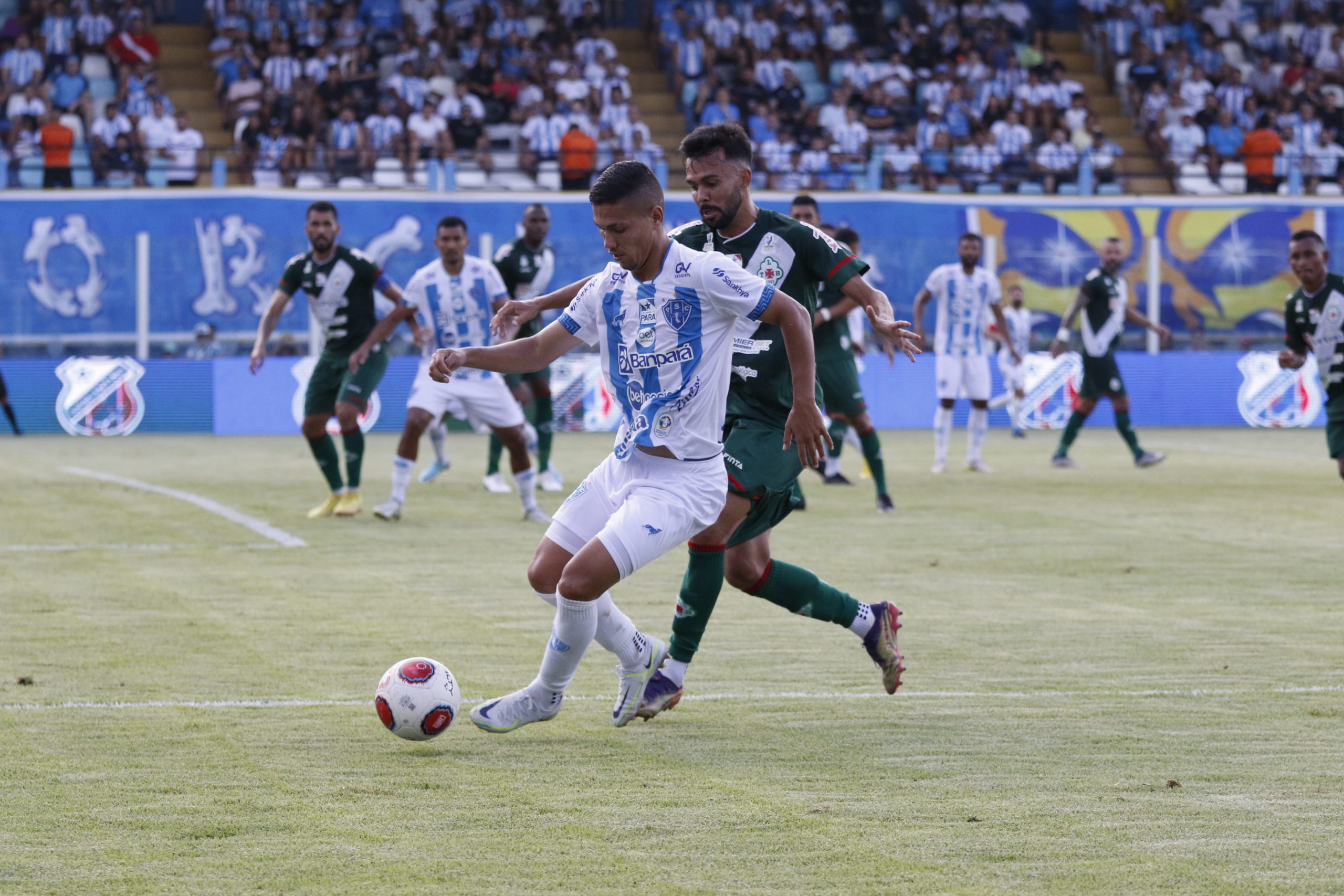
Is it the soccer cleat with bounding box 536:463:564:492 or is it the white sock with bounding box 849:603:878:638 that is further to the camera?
the soccer cleat with bounding box 536:463:564:492

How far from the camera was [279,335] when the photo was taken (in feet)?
82.9

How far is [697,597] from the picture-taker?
6.17 meters

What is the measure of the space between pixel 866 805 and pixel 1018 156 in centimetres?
2551

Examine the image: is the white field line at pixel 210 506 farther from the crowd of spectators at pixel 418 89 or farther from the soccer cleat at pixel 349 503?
the crowd of spectators at pixel 418 89

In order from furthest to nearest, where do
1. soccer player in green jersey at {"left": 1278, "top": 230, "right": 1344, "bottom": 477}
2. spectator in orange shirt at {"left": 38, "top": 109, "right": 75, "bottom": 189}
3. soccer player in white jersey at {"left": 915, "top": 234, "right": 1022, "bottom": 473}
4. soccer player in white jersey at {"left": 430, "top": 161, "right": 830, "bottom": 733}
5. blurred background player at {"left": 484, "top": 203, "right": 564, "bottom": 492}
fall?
1. spectator in orange shirt at {"left": 38, "top": 109, "right": 75, "bottom": 189}
2. soccer player in white jersey at {"left": 915, "top": 234, "right": 1022, "bottom": 473}
3. blurred background player at {"left": 484, "top": 203, "right": 564, "bottom": 492}
4. soccer player in green jersey at {"left": 1278, "top": 230, "right": 1344, "bottom": 477}
5. soccer player in white jersey at {"left": 430, "top": 161, "right": 830, "bottom": 733}

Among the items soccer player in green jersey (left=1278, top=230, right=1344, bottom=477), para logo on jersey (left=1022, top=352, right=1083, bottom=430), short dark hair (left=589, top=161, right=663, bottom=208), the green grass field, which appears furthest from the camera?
para logo on jersey (left=1022, top=352, right=1083, bottom=430)

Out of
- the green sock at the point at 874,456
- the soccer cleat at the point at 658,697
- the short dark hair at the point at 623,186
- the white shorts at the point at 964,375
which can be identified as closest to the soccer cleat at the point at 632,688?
the soccer cleat at the point at 658,697

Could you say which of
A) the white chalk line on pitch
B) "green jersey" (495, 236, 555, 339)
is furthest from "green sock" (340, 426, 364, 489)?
the white chalk line on pitch

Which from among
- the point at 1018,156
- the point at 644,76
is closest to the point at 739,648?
the point at 1018,156

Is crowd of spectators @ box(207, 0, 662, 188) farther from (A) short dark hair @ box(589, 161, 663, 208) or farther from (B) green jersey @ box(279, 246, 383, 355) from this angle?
(A) short dark hair @ box(589, 161, 663, 208)

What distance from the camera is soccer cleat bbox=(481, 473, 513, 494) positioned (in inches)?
613

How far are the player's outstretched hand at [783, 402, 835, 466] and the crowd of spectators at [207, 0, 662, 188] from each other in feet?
71.6

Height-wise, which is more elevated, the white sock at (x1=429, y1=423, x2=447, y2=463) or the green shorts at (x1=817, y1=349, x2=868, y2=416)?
the green shorts at (x1=817, y1=349, x2=868, y2=416)

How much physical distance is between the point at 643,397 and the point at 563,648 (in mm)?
843
